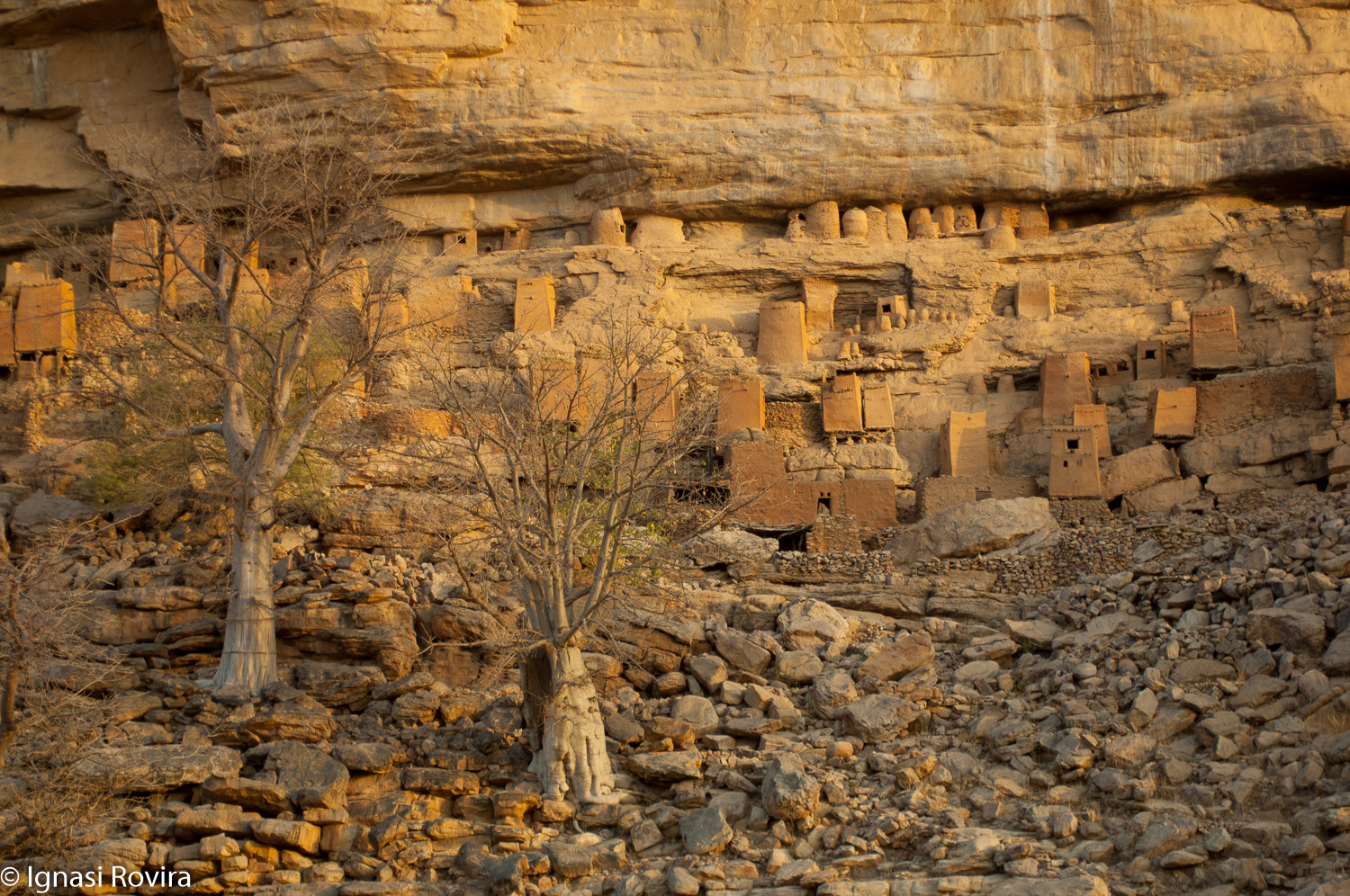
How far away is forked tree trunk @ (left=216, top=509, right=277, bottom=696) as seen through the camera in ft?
40.5

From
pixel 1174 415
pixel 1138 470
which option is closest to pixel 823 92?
pixel 1174 415

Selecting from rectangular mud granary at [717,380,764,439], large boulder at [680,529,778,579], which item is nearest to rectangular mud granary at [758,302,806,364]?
rectangular mud granary at [717,380,764,439]

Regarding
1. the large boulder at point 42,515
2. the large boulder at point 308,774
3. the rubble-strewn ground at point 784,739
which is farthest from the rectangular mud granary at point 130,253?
the large boulder at point 308,774

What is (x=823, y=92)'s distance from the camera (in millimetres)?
26547

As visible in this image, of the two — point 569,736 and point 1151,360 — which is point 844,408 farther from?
point 569,736

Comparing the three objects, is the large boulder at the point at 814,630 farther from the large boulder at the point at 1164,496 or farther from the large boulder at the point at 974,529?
the large boulder at the point at 1164,496

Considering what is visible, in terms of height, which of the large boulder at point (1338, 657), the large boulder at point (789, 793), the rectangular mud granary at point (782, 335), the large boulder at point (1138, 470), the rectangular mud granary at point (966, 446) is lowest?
the large boulder at point (789, 793)

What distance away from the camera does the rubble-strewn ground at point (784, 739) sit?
9.27 meters

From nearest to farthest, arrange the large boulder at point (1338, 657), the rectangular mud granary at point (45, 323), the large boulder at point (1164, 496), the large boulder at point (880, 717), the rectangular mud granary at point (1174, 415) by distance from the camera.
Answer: the large boulder at point (1338, 657) → the large boulder at point (880, 717) → the large boulder at point (1164, 496) → the rectangular mud granary at point (1174, 415) → the rectangular mud granary at point (45, 323)

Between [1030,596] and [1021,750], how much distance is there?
4.62 meters

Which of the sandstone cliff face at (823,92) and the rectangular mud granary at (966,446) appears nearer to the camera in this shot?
the rectangular mud granary at (966,446)

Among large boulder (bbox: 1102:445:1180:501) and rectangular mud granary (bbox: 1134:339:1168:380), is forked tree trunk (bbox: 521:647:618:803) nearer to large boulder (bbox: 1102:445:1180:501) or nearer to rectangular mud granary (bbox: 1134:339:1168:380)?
large boulder (bbox: 1102:445:1180:501)

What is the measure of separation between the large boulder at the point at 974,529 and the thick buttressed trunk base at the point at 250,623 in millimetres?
8569

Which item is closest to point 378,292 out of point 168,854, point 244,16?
point 168,854
